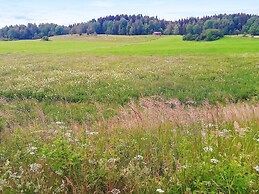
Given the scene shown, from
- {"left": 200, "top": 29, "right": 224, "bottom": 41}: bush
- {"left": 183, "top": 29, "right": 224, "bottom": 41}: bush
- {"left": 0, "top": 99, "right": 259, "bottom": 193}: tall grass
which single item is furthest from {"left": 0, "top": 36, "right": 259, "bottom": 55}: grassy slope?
{"left": 0, "top": 99, "right": 259, "bottom": 193}: tall grass

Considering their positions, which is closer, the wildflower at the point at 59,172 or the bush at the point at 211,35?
the wildflower at the point at 59,172

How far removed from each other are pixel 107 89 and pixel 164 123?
10.9 meters

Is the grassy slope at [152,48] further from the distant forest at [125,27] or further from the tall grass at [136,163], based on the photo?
the distant forest at [125,27]

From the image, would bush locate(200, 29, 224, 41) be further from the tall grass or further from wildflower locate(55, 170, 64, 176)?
wildflower locate(55, 170, 64, 176)

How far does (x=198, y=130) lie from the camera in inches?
226

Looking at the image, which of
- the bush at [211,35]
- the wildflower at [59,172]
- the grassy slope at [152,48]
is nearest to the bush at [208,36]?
the bush at [211,35]

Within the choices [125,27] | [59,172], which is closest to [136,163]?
[59,172]

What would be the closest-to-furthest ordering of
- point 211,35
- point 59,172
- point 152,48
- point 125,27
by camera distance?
point 59,172
point 152,48
point 211,35
point 125,27

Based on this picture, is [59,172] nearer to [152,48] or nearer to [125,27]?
[152,48]

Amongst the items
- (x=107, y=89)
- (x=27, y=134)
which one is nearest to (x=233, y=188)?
(x=27, y=134)

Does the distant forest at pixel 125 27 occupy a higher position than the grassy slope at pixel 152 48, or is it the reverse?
the distant forest at pixel 125 27

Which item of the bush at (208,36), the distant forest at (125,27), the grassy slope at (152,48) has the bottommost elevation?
the grassy slope at (152,48)

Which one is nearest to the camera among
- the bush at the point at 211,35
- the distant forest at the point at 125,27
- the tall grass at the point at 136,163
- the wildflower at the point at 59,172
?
the tall grass at the point at 136,163

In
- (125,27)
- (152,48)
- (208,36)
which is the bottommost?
(152,48)
